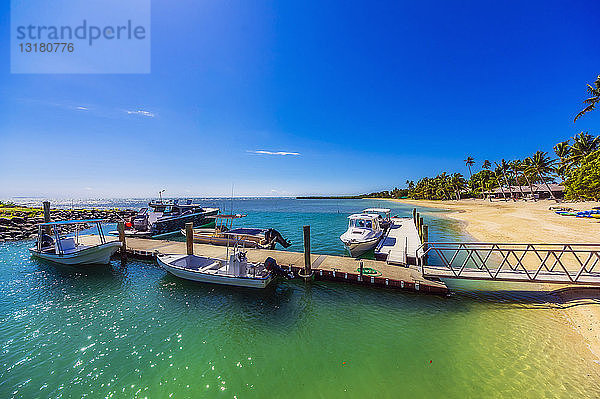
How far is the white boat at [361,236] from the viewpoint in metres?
18.9

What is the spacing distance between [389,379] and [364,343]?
162cm

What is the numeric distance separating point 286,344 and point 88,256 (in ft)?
55.3

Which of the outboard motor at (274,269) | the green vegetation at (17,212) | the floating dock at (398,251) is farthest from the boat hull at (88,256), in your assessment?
the green vegetation at (17,212)

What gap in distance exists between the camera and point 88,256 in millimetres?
16266

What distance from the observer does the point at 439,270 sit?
12.4 m

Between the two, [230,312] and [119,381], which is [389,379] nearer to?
[230,312]

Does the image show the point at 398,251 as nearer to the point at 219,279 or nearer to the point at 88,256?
the point at 219,279

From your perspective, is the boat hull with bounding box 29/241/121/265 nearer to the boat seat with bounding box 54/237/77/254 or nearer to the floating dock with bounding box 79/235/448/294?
the boat seat with bounding box 54/237/77/254

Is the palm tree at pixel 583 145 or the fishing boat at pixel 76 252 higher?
the palm tree at pixel 583 145

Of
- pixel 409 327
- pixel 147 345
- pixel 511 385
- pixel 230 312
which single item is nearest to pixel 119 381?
pixel 147 345

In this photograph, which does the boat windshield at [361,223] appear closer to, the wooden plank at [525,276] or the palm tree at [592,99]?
the wooden plank at [525,276]

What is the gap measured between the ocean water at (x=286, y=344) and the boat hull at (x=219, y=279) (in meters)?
0.48

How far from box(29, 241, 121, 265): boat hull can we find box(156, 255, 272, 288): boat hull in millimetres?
6597

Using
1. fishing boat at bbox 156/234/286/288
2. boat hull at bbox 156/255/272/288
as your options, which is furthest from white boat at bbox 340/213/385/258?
boat hull at bbox 156/255/272/288
